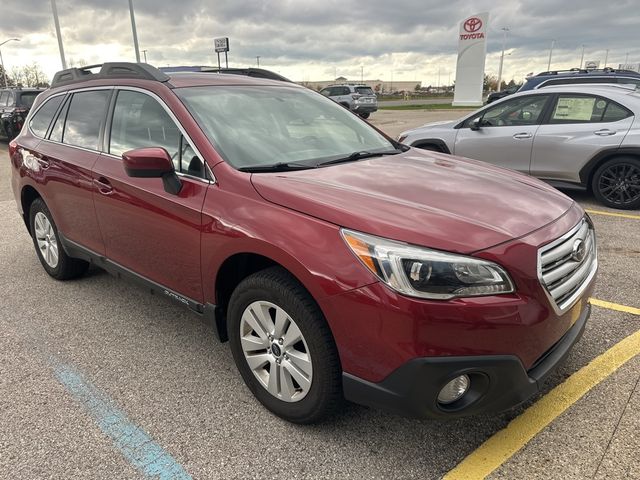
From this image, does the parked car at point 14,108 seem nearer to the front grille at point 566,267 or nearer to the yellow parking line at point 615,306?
the yellow parking line at point 615,306

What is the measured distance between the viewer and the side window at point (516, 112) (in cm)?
714

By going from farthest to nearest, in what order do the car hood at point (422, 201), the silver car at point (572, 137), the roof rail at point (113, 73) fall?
the silver car at point (572, 137) → the roof rail at point (113, 73) → the car hood at point (422, 201)

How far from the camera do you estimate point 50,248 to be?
4.59 meters

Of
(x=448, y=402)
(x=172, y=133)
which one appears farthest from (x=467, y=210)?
(x=172, y=133)

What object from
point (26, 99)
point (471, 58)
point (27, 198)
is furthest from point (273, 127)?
point (471, 58)

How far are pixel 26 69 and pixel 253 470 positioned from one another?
281 ft

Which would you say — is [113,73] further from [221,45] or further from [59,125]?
[221,45]

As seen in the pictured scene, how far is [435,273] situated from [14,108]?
16.7 metres

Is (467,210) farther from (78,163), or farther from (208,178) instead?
(78,163)

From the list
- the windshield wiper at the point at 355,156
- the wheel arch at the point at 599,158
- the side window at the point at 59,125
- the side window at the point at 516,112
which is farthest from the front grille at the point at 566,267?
the side window at the point at 516,112

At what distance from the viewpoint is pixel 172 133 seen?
3.00 meters

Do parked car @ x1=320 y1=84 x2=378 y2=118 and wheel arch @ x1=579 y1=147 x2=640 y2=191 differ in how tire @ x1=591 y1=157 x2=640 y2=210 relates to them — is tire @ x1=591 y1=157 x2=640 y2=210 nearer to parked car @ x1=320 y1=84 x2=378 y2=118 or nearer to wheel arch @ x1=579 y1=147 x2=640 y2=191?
wheel arch @ x1=579 y1=147 x2=640 y2=191

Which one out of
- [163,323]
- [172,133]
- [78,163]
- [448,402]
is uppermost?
[172,133]

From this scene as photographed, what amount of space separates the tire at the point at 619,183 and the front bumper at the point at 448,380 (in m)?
5.41
